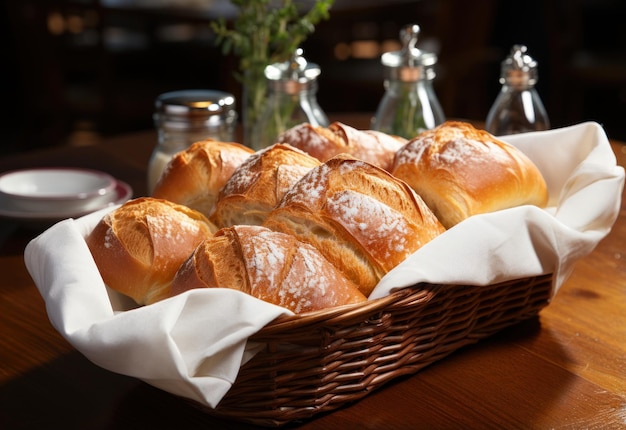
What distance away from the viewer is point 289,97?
1.55m

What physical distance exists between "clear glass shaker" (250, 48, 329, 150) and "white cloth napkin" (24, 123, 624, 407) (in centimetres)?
51

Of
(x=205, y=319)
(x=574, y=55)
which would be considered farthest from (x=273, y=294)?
(x=574, y=55)

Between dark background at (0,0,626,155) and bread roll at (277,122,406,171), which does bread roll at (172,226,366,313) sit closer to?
bread roll at (277,122,406,171)

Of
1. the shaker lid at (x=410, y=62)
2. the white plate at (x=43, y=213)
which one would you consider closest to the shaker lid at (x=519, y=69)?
the shaker lid at (x=410, y=62)

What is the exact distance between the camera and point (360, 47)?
169 inches

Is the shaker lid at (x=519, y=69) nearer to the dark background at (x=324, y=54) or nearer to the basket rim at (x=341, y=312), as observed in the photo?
the basket rim at (x=341, y=312)

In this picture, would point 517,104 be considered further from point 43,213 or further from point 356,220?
point 43,213

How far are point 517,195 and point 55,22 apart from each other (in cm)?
352

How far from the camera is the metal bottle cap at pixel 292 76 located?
153cm

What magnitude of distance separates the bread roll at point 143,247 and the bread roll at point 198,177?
0.16 meters

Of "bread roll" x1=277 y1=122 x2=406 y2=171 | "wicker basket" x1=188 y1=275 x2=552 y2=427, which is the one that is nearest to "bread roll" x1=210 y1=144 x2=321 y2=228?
"bread roll" x1=277 y1=122 x2=406 y2=171

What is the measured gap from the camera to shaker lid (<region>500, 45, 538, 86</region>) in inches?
59.7

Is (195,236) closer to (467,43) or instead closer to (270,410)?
(270,410)

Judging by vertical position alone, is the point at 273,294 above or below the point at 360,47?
above
